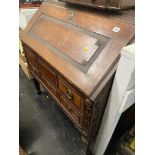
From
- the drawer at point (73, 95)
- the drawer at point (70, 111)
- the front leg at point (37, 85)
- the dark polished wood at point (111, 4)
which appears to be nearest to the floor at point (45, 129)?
the front leg at point (37, 85)

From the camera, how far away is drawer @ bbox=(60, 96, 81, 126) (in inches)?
45.5

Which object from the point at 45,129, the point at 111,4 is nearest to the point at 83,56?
the point at 111,4

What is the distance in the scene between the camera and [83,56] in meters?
1.03

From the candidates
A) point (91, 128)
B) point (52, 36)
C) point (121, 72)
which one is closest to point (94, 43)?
point (121, 72)

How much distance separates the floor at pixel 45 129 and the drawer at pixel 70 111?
0.52m

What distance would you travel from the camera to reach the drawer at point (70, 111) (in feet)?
3.79

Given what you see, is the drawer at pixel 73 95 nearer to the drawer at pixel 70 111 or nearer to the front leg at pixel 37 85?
Answer: the drawer at pixel 70 111

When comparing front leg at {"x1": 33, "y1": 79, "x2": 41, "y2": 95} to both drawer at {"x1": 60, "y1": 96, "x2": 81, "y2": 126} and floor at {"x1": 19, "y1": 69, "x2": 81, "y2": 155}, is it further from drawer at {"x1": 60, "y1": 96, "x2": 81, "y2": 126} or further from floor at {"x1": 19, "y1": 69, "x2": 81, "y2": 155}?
drawer at {"x1": 60, "y1": 96, "x2": 81, "y2": 126}

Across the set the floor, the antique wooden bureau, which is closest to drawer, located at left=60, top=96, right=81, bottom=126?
the antique wooden bureau

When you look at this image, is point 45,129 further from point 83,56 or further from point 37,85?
point 83,56

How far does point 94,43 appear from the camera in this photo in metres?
1.02

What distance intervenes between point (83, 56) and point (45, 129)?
1087 millimetres

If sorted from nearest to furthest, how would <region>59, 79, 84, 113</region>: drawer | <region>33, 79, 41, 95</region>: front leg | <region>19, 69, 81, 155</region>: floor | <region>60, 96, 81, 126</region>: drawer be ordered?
1. <region>59, 79, 84, 113</region>: drawer
2. <region>60, 96, 81, 126</region>: drawer
3. <region>19, 69, 81, 155</region>: floor
4. <region>33, 79, 41, 95</region>: front leg
